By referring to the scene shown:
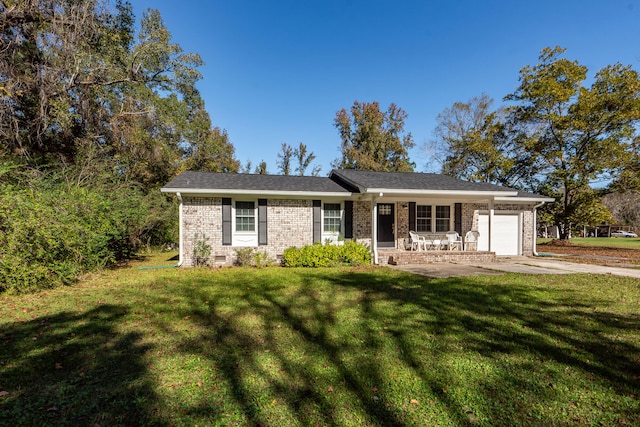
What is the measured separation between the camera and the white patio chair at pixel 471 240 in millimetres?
12766

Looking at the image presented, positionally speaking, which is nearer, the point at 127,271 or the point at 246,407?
the point at 246,407

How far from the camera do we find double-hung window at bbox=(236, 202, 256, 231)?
11.1 metres

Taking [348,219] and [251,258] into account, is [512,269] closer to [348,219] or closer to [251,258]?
[348,219]

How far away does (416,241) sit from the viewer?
12047mm

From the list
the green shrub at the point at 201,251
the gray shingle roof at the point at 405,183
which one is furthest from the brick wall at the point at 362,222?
the green shrub at the point at 201,251

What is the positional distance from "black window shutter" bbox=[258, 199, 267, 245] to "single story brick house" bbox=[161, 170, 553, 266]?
0.04 meters

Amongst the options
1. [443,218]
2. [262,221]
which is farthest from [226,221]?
[443,218]

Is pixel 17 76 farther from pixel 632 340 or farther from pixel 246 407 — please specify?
pixel 632 340

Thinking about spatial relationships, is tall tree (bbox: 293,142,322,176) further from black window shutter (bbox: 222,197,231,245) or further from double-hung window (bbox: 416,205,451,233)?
black window shutter (bbox: 222,197,231,245)

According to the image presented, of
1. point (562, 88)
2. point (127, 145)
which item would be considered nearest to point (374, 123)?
point (562, 88)

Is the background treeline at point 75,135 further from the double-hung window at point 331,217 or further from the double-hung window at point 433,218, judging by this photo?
the double-hung window at point 433,218

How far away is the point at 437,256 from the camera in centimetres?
1152

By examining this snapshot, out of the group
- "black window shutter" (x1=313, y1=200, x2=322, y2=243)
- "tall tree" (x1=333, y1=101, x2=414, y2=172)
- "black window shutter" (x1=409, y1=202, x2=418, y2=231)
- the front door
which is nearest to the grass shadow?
"black window shutter" (x1=313, y1=200, x2=322, y2=243)

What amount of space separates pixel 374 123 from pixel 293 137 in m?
8.59
